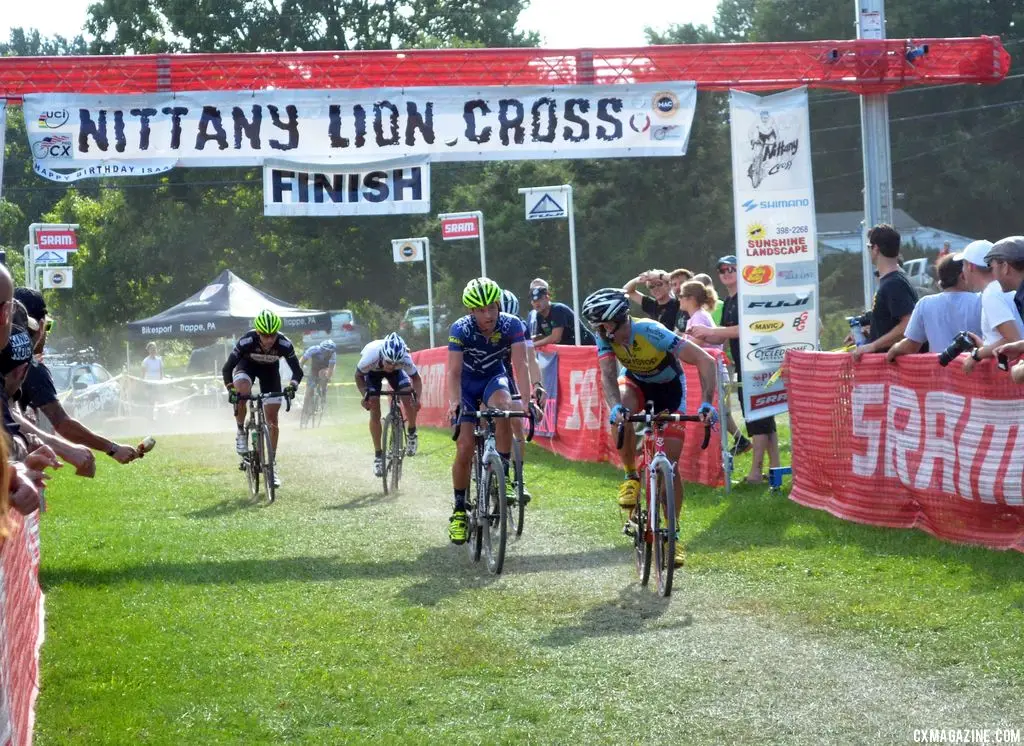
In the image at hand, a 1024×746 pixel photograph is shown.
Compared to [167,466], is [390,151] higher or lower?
higher

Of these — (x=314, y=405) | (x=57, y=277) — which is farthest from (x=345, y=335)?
(x=314, y=405)

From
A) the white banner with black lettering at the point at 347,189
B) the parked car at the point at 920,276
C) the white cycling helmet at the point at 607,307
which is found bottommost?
the white cycling helmet at the point at 607,307

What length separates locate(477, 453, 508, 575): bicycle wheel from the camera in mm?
9516

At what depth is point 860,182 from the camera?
60875 mm

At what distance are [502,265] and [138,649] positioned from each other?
46.7 meters

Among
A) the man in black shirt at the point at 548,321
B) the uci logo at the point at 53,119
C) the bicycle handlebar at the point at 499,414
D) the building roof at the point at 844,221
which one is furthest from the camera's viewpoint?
the building roof at the point at 844,221

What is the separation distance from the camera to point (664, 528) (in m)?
8.43

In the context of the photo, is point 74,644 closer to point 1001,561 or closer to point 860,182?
point 1001,561

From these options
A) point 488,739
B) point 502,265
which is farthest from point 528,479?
point 502,265

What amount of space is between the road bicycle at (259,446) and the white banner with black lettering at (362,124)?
325 cm

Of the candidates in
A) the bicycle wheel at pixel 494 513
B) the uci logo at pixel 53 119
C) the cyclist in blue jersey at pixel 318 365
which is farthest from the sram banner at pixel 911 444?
the cyclist in blue jersey at pixel 318 365

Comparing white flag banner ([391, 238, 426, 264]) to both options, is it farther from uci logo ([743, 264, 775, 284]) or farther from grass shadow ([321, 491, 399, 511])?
uci logo ([743, 264, 775, 284])

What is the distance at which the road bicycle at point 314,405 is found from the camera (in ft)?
99.7

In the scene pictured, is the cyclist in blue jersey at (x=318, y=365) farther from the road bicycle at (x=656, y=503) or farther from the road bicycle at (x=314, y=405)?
the road bicycle at (x=656, y=503)
